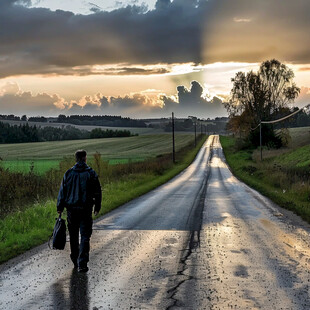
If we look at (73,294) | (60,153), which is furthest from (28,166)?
(73,294)

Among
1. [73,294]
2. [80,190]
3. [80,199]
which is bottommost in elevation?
[73,294]

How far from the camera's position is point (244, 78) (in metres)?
75.4

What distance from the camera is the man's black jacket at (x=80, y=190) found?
816 centimetres

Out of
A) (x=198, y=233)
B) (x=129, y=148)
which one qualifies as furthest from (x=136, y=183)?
(x=129, y=148)

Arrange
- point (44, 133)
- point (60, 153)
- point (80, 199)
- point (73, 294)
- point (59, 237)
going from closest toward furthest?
1. point (73, 294)
2. point (80, 199)
3. point (59, 237)
4. point (60, 153)
5. point (44, 133)

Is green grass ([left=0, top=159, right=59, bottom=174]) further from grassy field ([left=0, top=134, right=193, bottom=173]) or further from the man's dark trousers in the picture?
the man's dark trousers

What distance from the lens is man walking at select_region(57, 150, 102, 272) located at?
26.7ft

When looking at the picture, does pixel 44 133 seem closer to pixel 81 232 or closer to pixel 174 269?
pixel 81 232

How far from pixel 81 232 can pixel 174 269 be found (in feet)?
6.09

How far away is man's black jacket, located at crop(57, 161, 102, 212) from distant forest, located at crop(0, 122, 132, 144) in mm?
135049

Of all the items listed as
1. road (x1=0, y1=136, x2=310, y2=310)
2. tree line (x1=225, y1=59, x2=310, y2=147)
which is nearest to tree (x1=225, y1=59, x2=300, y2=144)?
tree line (x1=225, y1=59, x2=310, y2=147)

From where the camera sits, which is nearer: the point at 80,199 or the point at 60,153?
the point at 80,199

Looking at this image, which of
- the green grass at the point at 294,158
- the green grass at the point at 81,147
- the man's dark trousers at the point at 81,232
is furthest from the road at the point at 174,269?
the green grass at the point at 81,147

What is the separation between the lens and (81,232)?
8234mm
